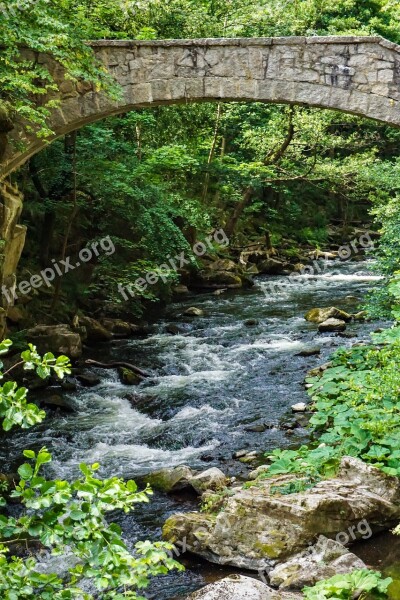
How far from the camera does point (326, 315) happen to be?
1120 cm

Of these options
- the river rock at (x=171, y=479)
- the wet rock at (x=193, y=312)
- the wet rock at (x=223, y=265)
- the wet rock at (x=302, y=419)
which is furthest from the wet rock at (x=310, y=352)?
the wet rock at (x=223, y=265)

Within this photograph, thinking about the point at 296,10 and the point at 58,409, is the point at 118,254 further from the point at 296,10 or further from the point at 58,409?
the point at 296,10

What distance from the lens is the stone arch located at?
6.60 metres

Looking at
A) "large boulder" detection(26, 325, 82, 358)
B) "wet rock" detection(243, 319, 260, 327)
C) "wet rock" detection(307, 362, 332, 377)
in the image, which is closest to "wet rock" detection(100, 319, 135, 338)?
"large boulder" detection(26, 325, 82, 358)

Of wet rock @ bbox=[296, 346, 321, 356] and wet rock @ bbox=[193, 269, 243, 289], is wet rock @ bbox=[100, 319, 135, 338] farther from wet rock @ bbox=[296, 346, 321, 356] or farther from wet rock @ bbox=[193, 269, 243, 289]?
wet rock @ bbox=[193, 269, 243, 289]

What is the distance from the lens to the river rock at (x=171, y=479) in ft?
18.0

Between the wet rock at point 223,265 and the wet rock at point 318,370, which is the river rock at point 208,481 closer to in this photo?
the wet rock at point 318,370

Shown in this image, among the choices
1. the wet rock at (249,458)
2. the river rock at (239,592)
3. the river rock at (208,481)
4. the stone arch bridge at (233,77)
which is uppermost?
the stone arch bridge at (233,77)

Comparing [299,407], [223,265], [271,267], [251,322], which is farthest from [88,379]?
[271,267]

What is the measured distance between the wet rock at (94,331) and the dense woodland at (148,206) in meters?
0.33

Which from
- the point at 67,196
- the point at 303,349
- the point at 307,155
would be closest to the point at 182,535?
the point at 303,349

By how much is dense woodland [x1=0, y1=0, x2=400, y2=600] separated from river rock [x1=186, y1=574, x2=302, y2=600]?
29 cm

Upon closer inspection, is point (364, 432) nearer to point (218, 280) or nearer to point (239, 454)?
point (239, 454)

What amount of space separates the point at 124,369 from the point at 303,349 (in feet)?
9.08
